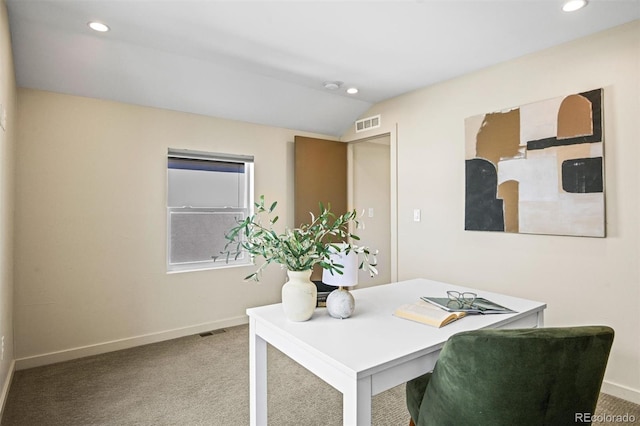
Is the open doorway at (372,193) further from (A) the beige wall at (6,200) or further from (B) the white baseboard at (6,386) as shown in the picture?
(B) the white baseboard at (6,386)

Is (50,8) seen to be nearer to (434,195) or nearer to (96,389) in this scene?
(96,389)

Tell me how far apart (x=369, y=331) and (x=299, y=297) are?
0.31 metres

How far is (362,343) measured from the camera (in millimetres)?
1227

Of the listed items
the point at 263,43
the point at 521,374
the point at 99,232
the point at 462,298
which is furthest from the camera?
the point at 99,232

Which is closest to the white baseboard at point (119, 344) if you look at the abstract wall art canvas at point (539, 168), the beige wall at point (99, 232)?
the beige wall at point (99, 232)

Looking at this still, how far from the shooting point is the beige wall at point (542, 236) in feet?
7.22

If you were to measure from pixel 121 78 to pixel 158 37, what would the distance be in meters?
0.64

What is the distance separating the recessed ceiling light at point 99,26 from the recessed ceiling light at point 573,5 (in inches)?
112

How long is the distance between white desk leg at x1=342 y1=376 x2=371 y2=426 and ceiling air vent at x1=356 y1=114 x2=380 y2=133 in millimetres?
3227

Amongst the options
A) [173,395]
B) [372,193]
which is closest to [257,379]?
[173,395]

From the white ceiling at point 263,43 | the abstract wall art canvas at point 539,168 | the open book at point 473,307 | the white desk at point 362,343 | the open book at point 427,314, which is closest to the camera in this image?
the white desk at point 362,343

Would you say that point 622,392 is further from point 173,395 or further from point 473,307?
point 173,395

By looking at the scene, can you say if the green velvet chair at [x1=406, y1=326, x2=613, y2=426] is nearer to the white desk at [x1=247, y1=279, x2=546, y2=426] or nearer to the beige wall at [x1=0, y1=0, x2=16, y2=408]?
the white desk at [x1=247, y1=279, x2=546, y2=426]

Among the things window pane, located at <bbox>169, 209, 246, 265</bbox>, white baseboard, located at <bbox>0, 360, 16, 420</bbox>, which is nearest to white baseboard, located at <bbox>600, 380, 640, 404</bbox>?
window pane, located at <bbox>169, 209, 246, 265</bbox>
